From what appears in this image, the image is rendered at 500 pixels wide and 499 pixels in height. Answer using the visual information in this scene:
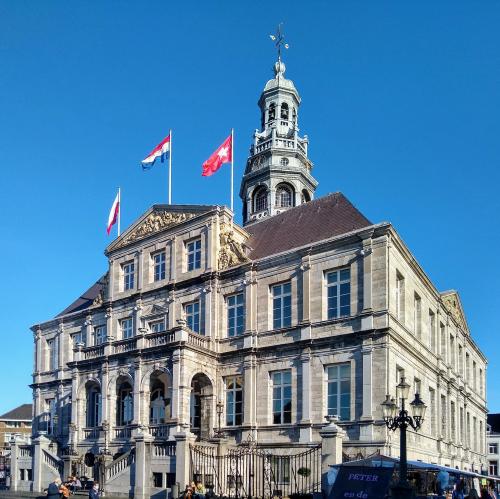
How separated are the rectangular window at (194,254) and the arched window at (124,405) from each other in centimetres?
716

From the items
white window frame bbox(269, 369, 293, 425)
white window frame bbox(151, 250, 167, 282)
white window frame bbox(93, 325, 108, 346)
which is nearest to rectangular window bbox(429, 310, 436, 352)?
white window frame bbox(269, 369, 293, 425)

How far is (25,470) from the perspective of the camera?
34.2 meters

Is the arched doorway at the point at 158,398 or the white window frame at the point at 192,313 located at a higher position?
the white window frame at the point at 192,313

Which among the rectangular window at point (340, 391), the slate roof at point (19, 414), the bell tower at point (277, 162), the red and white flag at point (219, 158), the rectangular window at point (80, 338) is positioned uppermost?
the bell tower at point (277, 162)

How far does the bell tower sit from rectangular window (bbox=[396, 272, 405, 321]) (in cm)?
2264

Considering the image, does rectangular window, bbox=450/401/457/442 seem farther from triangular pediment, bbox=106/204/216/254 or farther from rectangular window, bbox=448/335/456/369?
triangular pediment, bbox=106/204/216/254

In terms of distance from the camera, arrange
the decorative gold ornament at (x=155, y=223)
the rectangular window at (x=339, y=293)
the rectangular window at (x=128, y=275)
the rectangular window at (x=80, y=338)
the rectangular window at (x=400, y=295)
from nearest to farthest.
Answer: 1. the rectangular window at (x=339, y=293)
2. the rectangular window at (x=400, y=295)
3. the decorative gold ornament at (x=155, y=223)
4. the rectangular window at (x=128, y=275)
5. the rectangular window at (x=80, y=338)

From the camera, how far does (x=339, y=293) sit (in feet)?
99.7

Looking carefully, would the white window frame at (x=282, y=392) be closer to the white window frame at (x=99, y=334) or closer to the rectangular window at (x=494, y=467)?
the white window frame at (x=99, y=334)

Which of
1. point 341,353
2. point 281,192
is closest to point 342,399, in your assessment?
point 341,353

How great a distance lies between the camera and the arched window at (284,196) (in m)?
54.3

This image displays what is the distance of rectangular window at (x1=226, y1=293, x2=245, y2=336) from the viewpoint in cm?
3362

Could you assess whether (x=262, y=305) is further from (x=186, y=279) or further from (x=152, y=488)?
(x=152, y=488)

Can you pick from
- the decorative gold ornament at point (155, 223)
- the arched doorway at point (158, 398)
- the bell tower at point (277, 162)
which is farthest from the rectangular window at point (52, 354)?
the bell tower at point (277, 162)
